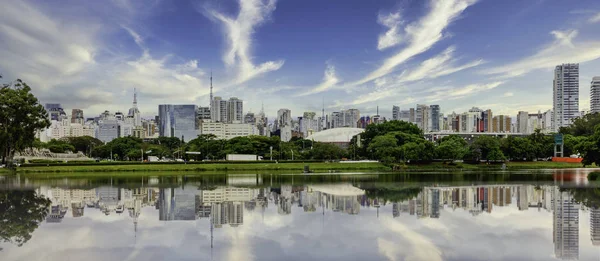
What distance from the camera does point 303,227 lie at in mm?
12992

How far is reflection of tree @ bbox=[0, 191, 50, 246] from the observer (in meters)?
12.0

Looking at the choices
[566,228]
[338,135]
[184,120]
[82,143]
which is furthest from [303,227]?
[184,120]

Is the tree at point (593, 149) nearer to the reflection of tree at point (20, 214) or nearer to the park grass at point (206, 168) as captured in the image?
the park grass at point (206, 168)

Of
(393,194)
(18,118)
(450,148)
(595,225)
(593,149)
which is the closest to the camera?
(595,225)

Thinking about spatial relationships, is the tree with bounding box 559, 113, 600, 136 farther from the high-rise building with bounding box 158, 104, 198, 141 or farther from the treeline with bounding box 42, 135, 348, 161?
the high-rise building with bounding box 158, 104, 198, 141

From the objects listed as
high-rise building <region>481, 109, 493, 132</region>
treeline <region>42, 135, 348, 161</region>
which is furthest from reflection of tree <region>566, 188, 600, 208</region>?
high-rise building <region>481, 109, 493, 132</region>

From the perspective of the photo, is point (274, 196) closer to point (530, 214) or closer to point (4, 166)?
point (530, 214)

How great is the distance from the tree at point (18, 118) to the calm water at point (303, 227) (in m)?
26.8

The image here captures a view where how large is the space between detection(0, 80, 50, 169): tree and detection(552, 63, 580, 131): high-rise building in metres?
172

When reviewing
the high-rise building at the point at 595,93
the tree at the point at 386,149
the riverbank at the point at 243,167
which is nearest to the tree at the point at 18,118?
the riverbank at the point at 243,167

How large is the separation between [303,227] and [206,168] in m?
35.5

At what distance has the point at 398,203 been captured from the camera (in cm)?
1805

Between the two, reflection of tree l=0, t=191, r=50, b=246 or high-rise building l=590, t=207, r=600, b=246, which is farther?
reflection of tree l=0, t=191, r=50, b=246

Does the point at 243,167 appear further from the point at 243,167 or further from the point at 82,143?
the point at 82,143
